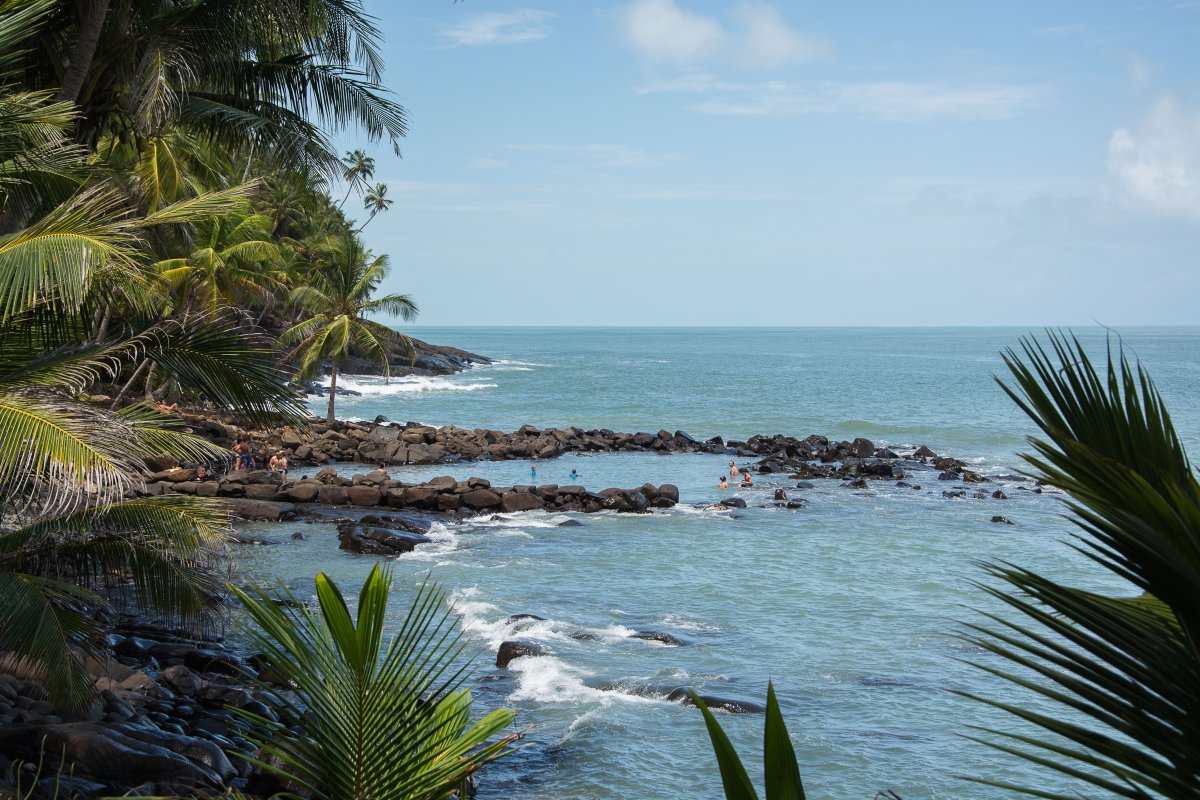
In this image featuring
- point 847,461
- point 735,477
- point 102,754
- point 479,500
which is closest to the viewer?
point 102,754

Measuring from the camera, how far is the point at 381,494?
25641 mm

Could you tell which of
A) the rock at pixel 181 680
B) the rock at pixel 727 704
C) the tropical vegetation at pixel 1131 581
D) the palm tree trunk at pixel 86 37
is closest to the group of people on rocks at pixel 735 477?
the rock at pixel 727 704

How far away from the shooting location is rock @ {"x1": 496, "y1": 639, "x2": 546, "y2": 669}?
13.6m

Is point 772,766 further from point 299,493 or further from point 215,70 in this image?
point 299,493

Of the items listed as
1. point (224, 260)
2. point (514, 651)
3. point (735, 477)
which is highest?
point (224, 260)

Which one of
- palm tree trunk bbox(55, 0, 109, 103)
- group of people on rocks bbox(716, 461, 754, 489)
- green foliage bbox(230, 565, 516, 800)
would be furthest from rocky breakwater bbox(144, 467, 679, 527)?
green foliage bbox(230, 565, 516, 800)

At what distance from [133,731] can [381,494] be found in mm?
17260

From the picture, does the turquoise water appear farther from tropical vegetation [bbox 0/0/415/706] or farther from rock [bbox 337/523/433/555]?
tropical vegetation [bbox 0/0/415/706]

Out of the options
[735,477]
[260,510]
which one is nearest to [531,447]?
[735,477]

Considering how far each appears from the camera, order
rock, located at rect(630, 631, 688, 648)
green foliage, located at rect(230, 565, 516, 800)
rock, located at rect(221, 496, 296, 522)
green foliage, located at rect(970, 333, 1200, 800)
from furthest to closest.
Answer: rock, located at rect(221, 496, 296, 522)
rock, located at rect(630, 631, 688, 648)
green foliage, located at rect(230, 565, 516, 800)
green foliage, located at rect(970, 333, 1200, 800)

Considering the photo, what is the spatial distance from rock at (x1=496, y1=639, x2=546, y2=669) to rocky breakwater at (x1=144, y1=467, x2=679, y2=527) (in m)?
11.5

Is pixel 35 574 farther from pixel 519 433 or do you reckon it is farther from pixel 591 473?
pixel 519 433

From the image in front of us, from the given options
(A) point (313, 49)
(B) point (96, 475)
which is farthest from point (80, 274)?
(A) point (313, 49)

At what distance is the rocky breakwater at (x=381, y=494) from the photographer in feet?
79.5
